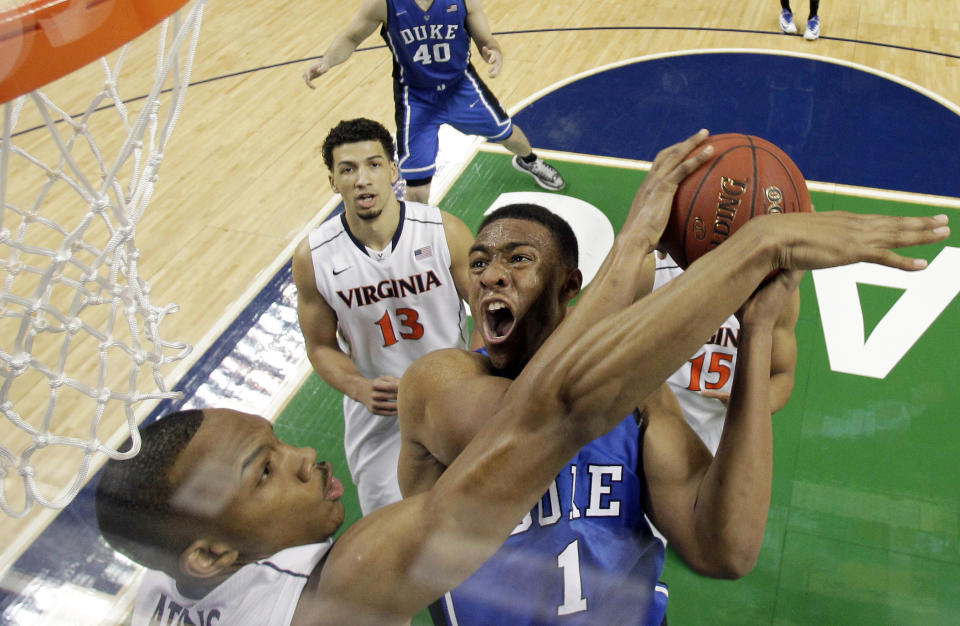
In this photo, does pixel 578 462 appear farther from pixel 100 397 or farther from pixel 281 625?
pixel 100 397

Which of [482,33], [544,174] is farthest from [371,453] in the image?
[544,174]

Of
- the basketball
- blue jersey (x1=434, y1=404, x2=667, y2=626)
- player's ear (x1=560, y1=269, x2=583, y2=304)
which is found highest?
the basketball

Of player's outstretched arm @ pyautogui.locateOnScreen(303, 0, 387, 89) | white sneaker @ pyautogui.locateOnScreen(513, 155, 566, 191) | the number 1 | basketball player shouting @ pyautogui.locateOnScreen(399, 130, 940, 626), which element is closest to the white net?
basketball player shouting @ pyautogui.locateOnScreen(399, 130, 940, 626)

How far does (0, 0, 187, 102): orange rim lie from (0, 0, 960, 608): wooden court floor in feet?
6.12

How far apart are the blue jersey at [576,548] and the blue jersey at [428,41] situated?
2701 mm

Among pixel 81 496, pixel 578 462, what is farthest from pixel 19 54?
pixel 81 496

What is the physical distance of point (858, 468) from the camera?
2896 millimetres

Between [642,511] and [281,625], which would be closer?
[281,625]

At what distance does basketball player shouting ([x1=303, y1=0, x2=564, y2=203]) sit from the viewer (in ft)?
12.1

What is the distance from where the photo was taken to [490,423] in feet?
4.18

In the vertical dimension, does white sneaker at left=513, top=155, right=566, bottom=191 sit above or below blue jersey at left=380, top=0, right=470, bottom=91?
below

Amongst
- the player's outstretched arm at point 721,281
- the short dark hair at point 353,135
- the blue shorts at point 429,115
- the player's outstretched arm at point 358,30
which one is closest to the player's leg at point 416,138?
the blue shorts at point 429,115

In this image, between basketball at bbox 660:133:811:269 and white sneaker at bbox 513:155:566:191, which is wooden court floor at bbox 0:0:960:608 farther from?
basketball at bbox 660:133:811:269

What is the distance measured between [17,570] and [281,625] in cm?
156
